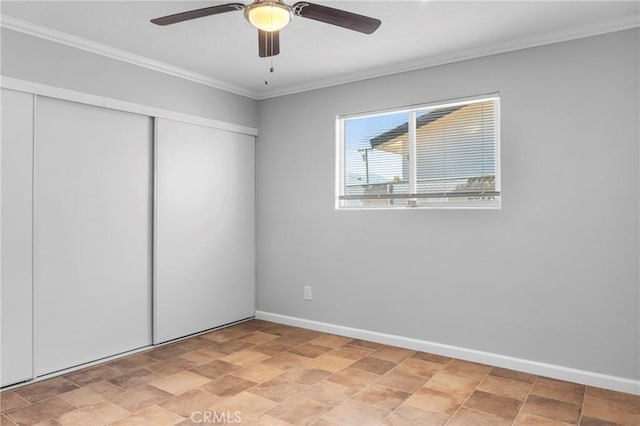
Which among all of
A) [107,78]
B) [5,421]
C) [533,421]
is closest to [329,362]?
[533,421]

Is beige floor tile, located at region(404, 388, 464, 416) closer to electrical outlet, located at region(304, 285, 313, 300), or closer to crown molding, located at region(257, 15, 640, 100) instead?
electrical outlet, located at region(304, 285, 313, 300)

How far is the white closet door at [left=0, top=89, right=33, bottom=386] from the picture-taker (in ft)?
9.25

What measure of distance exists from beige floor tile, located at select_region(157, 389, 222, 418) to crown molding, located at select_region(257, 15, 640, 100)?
2.90 metres

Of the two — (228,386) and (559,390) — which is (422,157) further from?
(228,386)

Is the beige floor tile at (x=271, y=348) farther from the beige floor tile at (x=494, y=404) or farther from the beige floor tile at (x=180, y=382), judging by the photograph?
the beige floor tile at (x=494, y=404)

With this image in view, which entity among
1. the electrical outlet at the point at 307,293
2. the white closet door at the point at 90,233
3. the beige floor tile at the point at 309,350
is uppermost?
the white closet door at the point at 90,233

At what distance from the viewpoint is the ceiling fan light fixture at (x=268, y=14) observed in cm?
209

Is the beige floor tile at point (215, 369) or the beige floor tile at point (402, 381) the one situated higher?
the beige floor tile at point (215, 369)

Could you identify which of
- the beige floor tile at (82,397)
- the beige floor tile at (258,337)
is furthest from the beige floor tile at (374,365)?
the beige floor tile at (82,397)

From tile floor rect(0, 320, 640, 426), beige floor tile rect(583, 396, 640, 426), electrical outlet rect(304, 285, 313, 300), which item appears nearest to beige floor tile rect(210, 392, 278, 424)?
tile floor rect(0, 320, 640, 426)

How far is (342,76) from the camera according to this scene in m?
4.05

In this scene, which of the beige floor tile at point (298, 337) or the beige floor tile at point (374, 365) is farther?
the beige floor tile at point (298, 337)

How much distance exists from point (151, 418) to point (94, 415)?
341mm

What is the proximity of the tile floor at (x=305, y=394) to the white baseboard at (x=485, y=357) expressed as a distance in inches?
2.5
